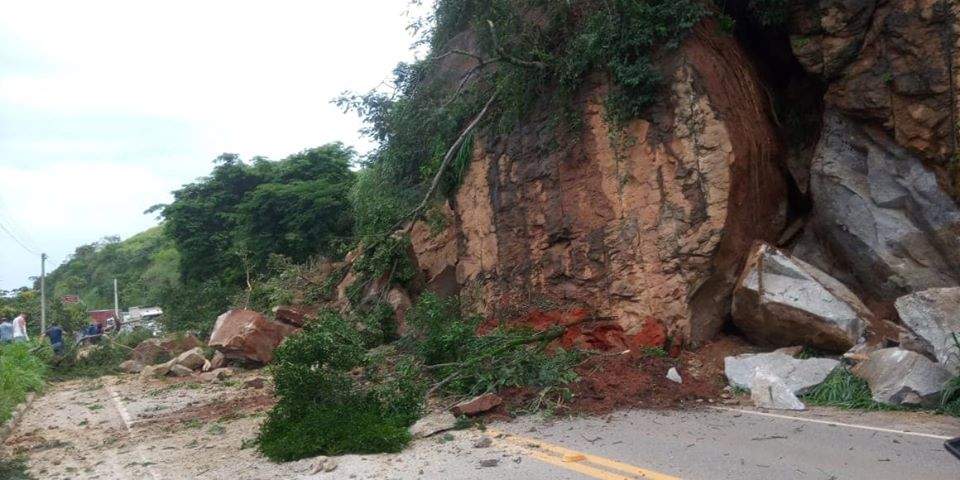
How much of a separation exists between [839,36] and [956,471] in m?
7.41

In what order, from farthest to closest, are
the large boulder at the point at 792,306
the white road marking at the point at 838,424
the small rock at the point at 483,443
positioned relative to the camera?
the large boulder at the point at 792,306 < the small rock at the point at 483,443 < the white road marking at the point at 838,424

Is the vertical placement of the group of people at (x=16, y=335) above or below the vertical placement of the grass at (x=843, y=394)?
above

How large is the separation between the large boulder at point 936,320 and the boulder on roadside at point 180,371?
13.9 m

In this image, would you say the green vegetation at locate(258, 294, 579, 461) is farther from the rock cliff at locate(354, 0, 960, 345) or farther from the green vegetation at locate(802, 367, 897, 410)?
the green vegetation at locate(802, 367, 897, 410)

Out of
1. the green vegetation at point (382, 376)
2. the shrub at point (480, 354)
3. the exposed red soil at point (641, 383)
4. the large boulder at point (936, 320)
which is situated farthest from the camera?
the shrub at point (480, 354)

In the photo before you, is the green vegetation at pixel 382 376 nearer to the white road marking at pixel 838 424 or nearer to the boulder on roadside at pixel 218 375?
the white road marking at pixel 838 424

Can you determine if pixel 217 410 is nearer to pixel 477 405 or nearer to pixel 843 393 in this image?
pixel 477 405

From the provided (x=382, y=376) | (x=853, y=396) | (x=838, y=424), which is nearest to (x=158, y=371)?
(x=382, y=376)

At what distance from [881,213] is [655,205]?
123 inches

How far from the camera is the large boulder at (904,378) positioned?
7981 millimetres

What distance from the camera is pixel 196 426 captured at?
33.5 feet

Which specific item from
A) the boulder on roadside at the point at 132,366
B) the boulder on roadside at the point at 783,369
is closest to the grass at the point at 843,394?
the boulder on roadside at the point at 783,369

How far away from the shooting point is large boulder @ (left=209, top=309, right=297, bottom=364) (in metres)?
16.6

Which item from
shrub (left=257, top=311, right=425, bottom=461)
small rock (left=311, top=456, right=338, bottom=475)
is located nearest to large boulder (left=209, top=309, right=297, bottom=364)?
shrub (left=257, top=311, right=425, bottom=461)
